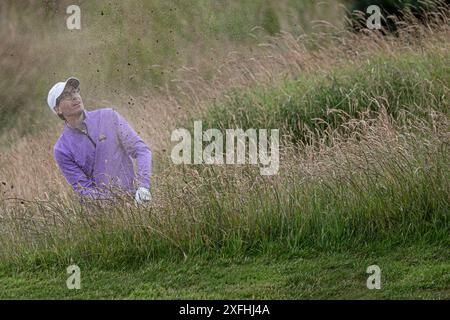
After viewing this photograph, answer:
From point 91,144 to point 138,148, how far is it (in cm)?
44

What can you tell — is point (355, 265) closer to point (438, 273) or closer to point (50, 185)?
point (438, 273)

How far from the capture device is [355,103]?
10070 millimetres

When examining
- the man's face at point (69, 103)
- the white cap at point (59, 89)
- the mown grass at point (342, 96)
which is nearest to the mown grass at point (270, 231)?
the man's face at point (69, 103)

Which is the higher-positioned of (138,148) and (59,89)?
(59,89)

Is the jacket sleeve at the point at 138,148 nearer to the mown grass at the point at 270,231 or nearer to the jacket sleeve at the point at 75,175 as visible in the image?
the mown grass at the point at 270,231

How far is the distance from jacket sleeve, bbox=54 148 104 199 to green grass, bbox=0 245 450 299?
0.77 metres

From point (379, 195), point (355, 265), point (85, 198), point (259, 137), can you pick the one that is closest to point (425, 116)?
point (259, 137)

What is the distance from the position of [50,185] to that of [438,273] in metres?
4.82

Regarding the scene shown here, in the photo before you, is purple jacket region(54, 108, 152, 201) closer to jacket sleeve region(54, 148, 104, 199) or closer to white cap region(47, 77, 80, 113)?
jacket sleeve region(54, 148, 104, 199)

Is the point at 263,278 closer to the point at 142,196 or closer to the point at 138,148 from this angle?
the point at 142,196

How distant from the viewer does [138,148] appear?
8039 mm

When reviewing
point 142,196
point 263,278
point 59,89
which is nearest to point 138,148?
point 142,196

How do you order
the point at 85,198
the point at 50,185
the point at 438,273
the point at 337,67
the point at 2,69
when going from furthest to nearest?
the point at 2,69 → the point at 337,67 → the point at 50,185 → the point at 85,198 → the point at 438,273

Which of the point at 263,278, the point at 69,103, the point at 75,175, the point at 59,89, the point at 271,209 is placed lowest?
the point at 263,278
